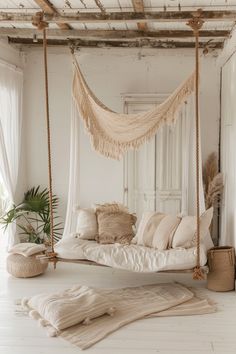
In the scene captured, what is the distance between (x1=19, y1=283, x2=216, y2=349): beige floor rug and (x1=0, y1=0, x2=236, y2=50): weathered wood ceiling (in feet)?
7.43

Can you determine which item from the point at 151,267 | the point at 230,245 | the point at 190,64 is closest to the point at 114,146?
the point at 151,267

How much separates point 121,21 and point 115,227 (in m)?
2.05

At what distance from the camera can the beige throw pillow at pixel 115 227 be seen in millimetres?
4555

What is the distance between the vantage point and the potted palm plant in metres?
5.24

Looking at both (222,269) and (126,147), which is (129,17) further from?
(222,269)

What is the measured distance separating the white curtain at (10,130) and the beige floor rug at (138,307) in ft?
6.06

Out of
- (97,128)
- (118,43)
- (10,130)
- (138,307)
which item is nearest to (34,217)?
(10,130)

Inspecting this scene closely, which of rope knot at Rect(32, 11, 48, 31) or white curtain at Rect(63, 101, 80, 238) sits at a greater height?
rope knot at Rect(32, 11, 48, 31)

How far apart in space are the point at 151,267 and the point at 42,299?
98 centimetres

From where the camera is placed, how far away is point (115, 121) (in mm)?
4340

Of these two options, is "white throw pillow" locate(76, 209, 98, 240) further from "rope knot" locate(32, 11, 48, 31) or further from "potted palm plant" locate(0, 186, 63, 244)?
"rope knot" locate(32, 11, 48, 31)

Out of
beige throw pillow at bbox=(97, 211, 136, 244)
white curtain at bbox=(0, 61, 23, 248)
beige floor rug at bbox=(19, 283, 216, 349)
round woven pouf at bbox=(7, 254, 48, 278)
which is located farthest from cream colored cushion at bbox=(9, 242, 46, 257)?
beige floor rug at bbox=(19, 283, 216, 349)

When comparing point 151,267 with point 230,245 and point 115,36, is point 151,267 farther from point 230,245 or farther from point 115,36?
point 115,36

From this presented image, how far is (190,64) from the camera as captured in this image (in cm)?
559
